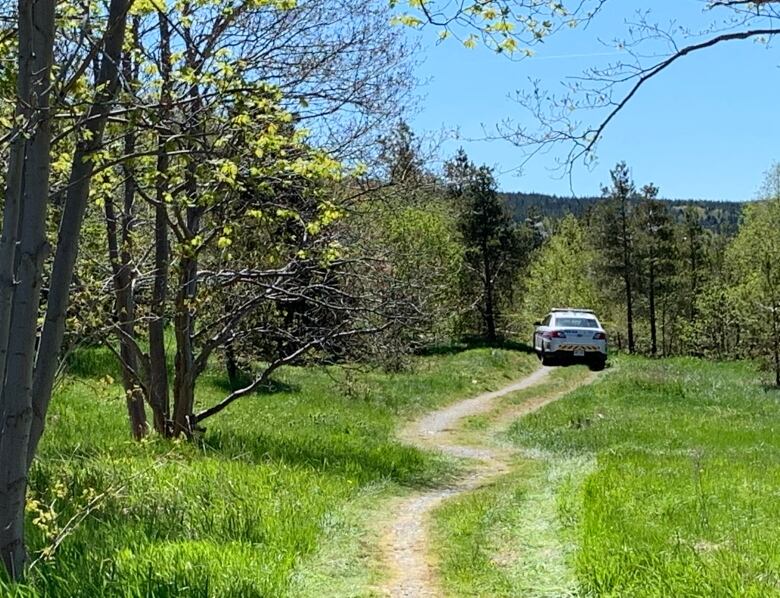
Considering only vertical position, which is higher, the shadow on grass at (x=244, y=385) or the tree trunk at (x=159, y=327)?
the tree trunk at (x=159, y=327)

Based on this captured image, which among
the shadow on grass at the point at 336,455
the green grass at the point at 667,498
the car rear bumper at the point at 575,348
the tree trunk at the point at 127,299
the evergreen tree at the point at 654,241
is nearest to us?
the green grass at the point at 667,498

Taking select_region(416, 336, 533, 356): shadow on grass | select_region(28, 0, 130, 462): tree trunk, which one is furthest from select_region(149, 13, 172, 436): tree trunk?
select_region(416, 336, 533, 356): shadow on grass

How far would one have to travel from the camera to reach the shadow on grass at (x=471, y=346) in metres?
36.3

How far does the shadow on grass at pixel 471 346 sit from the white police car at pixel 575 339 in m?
6.33

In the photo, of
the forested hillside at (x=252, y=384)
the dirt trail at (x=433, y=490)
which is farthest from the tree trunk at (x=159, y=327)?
the dirt trail at (x=433, y=490)

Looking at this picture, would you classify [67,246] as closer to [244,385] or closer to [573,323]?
[244,385]

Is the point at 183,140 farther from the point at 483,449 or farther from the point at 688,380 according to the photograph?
the point at 688,380

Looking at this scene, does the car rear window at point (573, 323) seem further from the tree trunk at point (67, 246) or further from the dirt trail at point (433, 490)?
the tree trunk at point (67, 246)

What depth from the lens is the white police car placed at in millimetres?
28391

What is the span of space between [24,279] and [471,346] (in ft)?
113

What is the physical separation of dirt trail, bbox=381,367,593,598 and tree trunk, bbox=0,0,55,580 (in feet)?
7.67

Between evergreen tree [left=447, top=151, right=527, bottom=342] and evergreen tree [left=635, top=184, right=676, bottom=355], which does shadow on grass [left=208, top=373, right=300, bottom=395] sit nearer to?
evergreen tree [left=447, top=151, right=527, bottom=342]

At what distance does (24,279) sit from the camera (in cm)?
449

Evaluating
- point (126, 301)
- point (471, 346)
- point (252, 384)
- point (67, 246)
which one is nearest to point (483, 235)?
point (471, 346)
